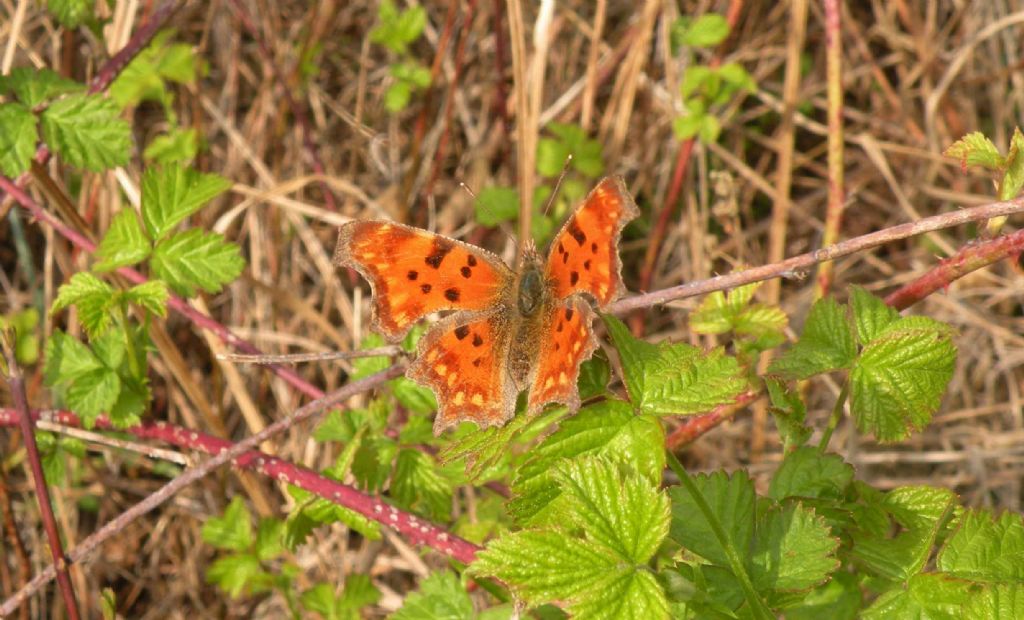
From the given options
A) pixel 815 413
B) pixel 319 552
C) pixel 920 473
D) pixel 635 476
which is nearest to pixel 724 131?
pixel 815 413

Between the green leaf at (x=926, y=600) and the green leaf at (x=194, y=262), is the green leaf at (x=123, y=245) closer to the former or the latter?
the green leaf at (x=194, y=262)

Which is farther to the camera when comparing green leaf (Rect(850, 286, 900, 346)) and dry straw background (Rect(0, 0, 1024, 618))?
dry straw background (Rect(0, 0, 1024, 618))

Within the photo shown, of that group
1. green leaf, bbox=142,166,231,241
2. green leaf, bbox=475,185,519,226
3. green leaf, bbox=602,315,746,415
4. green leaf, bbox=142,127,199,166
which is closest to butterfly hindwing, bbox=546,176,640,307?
green leaf, bbox=602,315,746,415

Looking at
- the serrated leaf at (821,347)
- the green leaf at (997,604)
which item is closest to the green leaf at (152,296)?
the serrated leaf at (821,347)

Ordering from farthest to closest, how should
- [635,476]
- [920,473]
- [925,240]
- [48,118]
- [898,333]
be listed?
1. [925,240]
2. [920,473]
3. [48,118]
4. [898,333]
5. [635,476]

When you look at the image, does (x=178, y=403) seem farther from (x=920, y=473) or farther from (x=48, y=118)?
(x=920, y=473)

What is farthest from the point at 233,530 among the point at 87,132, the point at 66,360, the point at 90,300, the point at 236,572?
the point at 87,132

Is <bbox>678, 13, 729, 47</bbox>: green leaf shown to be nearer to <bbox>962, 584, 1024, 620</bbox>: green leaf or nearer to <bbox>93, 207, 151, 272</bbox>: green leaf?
<bbox>93, 207, 151, 272</bbox>: green leaf
